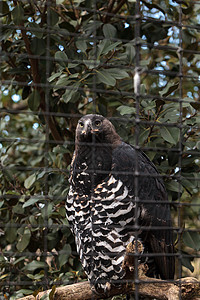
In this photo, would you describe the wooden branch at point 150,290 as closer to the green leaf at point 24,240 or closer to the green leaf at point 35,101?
the green leaf at point 24,240

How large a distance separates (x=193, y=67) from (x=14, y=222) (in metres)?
1.49

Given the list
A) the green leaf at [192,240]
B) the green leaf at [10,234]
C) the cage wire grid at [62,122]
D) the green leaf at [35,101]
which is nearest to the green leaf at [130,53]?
the cage wire grid at [62,122]

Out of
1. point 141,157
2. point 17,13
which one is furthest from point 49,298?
point 17,13

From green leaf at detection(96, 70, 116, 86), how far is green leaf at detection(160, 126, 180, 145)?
11.5 inches

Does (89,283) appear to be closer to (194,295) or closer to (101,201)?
(101,201)

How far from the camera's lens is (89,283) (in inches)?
65.7

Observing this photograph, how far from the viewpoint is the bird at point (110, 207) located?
1594 millimetres

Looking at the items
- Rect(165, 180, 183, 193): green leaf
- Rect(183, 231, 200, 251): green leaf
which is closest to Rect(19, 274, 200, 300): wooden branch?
Rect(183, 231, 200, 251): green leaf

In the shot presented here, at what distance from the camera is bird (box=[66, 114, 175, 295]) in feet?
5.23

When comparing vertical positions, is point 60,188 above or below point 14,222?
above

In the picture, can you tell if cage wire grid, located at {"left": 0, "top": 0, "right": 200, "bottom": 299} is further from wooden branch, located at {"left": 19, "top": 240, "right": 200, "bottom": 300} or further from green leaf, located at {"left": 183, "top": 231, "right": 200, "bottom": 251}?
wooden branch, located at {"left": 19, "top": 240, "right": 200, "bottom": 300}

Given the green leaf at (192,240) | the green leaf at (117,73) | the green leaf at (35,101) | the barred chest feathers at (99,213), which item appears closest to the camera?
the barred chest feathers at (99,213)

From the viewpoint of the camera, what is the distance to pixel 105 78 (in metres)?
1.63

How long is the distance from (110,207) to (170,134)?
39cm
